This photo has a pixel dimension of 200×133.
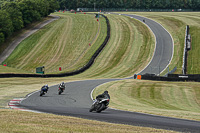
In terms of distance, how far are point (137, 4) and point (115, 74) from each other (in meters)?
137

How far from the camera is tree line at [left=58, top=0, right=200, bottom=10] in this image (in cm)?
18862

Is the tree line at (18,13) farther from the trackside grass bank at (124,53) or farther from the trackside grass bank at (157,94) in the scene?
the trackside grass bank at (157,94)

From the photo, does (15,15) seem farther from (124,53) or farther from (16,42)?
(124,53)

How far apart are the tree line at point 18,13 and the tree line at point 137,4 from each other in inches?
2579

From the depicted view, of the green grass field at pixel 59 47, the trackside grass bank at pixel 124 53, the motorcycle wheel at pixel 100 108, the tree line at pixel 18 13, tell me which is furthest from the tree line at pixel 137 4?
the motorcycle wheel at pixel 100 108

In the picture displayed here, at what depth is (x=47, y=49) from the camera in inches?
3438

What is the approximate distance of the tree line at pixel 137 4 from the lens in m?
189

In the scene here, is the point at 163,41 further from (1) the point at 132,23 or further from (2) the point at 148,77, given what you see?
(2) the point at 148,77

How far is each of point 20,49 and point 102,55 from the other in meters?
26.8

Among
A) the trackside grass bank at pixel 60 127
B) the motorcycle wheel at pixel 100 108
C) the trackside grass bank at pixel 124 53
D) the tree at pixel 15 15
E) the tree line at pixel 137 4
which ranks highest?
the tree line at pixel 137 4

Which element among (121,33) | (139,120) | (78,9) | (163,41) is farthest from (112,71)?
(78,9)

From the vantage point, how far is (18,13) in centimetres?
10275

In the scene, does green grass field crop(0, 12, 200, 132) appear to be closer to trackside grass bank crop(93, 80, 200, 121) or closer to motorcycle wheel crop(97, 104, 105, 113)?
trackside grass bank crop(93, 80, 200, 121)

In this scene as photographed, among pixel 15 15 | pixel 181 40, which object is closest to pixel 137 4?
pixel 15 15
